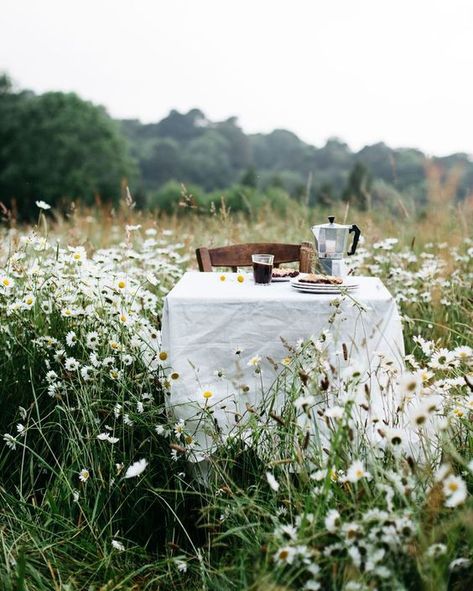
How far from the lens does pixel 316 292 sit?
7.98 feet

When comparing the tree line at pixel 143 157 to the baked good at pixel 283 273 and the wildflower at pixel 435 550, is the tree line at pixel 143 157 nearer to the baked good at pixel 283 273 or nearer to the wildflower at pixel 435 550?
the baked good at pixel 283 273

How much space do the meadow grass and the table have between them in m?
0.07

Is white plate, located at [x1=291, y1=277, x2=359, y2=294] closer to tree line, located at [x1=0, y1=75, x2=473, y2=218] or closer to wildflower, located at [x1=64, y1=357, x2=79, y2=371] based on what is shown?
wildflower, located at [x1=64, y1=357, x2=79, y2=371]

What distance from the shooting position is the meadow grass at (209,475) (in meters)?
1.48

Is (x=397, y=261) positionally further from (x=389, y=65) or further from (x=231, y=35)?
(x=231, y=35)

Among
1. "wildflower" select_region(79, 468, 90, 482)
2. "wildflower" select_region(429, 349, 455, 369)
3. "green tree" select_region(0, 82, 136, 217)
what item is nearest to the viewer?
"wildflower" select_region(429, 349, 455, 369)

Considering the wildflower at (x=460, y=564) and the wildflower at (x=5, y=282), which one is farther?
the wildflower at (x=5, y=282)

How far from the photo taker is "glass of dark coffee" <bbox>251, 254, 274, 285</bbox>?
8.59 feet

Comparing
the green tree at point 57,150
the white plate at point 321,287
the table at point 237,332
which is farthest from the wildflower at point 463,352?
the green tree at point 57,150

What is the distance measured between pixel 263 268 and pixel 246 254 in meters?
0.76

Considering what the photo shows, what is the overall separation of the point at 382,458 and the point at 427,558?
73 cm

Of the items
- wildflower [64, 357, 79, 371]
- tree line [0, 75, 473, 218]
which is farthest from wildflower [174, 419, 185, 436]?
tree line [0, 75, 473, 218]

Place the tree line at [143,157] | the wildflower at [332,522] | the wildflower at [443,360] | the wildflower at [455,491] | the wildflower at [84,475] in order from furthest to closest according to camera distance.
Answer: the tree line at [143,157]
the wildflower at [84,475]
the wildflower at [443,360]
the wildflower at [332,522]
the wildflower at [455,491]

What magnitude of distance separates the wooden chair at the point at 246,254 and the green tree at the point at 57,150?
1269 inches
